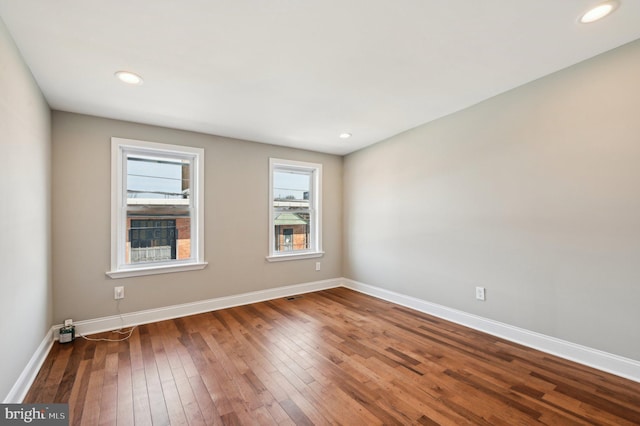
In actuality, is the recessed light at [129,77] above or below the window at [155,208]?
above

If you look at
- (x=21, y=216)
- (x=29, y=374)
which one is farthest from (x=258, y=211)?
(x=29, y=374)

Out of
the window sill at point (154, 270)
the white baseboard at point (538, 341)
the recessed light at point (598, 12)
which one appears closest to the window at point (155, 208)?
the window sill at point (154, 270)

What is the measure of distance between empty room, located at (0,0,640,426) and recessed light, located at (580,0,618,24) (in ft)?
0.05

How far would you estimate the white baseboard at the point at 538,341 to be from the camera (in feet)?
6.72

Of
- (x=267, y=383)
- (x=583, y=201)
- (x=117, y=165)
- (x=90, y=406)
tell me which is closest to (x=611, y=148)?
(x=583, y=201)

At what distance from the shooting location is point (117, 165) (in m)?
3.12

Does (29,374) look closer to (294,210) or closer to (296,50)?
(296,50)

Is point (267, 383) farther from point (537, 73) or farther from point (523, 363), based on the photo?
point (537, 73)

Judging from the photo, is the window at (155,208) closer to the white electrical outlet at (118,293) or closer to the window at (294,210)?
the white electrical outlet at (118,293)

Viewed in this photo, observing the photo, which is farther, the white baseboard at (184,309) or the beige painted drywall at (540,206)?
the white baseboard at (184,309)

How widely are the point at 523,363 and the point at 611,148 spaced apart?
1797 mm

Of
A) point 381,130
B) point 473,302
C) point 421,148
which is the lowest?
point 473,302

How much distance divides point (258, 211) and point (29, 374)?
2.68 m

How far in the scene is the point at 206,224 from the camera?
3660 millimetres
